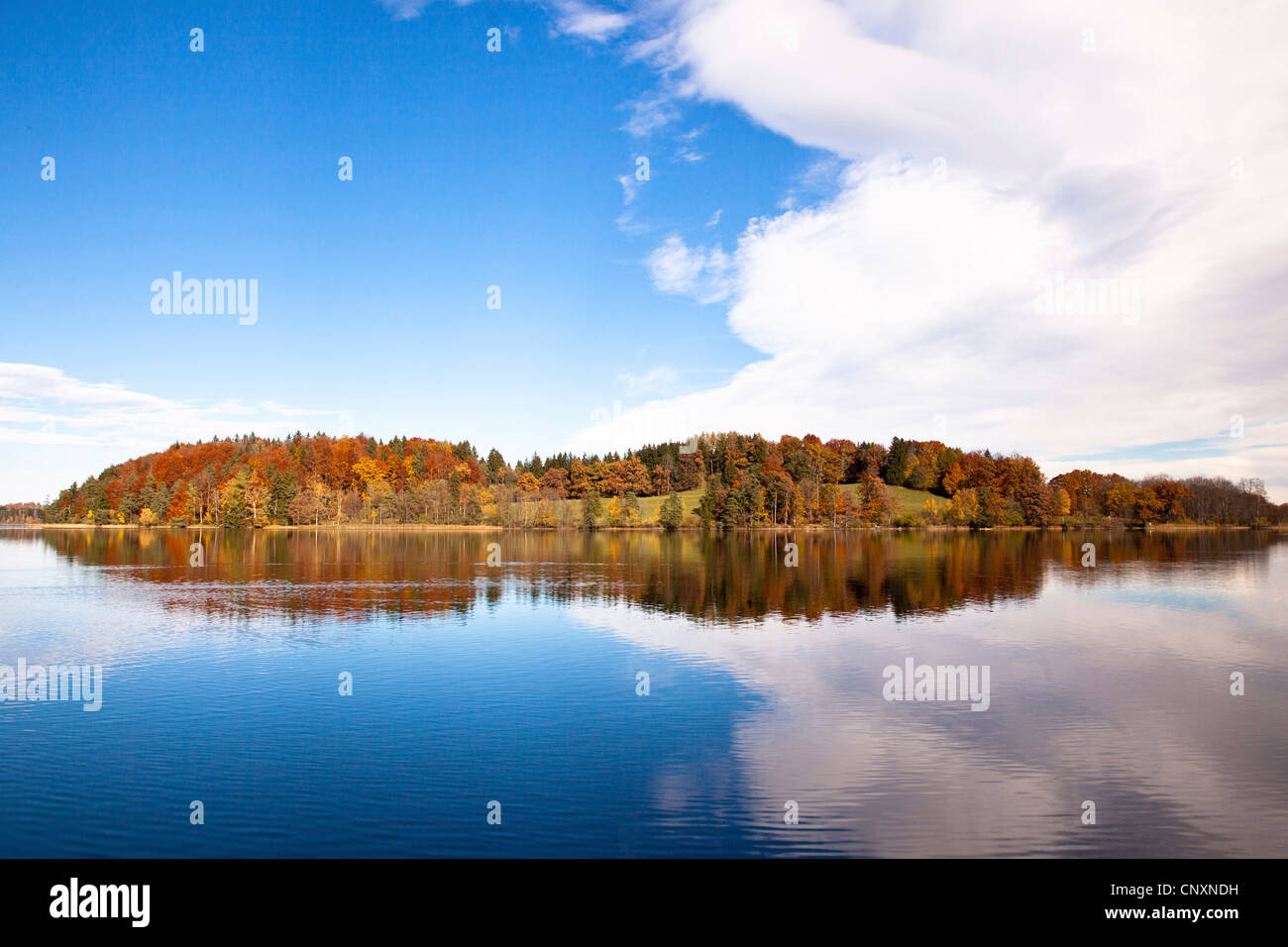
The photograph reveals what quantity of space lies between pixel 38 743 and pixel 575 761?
11860mm

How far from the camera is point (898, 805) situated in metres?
12.6

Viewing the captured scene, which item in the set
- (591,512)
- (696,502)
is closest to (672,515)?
(591,512)

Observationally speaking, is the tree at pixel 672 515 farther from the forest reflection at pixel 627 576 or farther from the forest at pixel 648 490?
the forest reflection at pixel 627 576

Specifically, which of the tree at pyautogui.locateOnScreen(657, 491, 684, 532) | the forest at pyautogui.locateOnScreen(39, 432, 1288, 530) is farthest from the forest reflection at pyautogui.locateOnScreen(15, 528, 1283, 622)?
the forest at pyautogui.locateOnScreen(39, 432, 1288, 530)

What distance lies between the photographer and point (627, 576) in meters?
52.4

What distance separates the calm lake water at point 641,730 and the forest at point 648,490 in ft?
376

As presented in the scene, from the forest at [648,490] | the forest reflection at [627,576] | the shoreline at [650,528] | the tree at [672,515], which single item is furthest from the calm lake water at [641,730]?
the forest at [648,490]

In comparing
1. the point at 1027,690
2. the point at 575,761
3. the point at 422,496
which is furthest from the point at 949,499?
the point at 575,761

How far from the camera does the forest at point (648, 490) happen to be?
150 meters

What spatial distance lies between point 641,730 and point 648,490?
162731 mm

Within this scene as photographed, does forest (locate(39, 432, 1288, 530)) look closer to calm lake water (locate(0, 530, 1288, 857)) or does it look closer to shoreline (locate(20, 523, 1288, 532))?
shoreline (locate(20, 523, 1288, 532))

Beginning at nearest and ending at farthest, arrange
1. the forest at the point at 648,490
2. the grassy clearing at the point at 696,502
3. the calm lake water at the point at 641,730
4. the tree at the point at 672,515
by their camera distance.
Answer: the calm lake water at the point at 641,730
the tree at the point at 672,515
the forest at the point at 648,490
the grassy clearing at the point at 696,502

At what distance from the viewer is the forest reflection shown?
36.7 metres
